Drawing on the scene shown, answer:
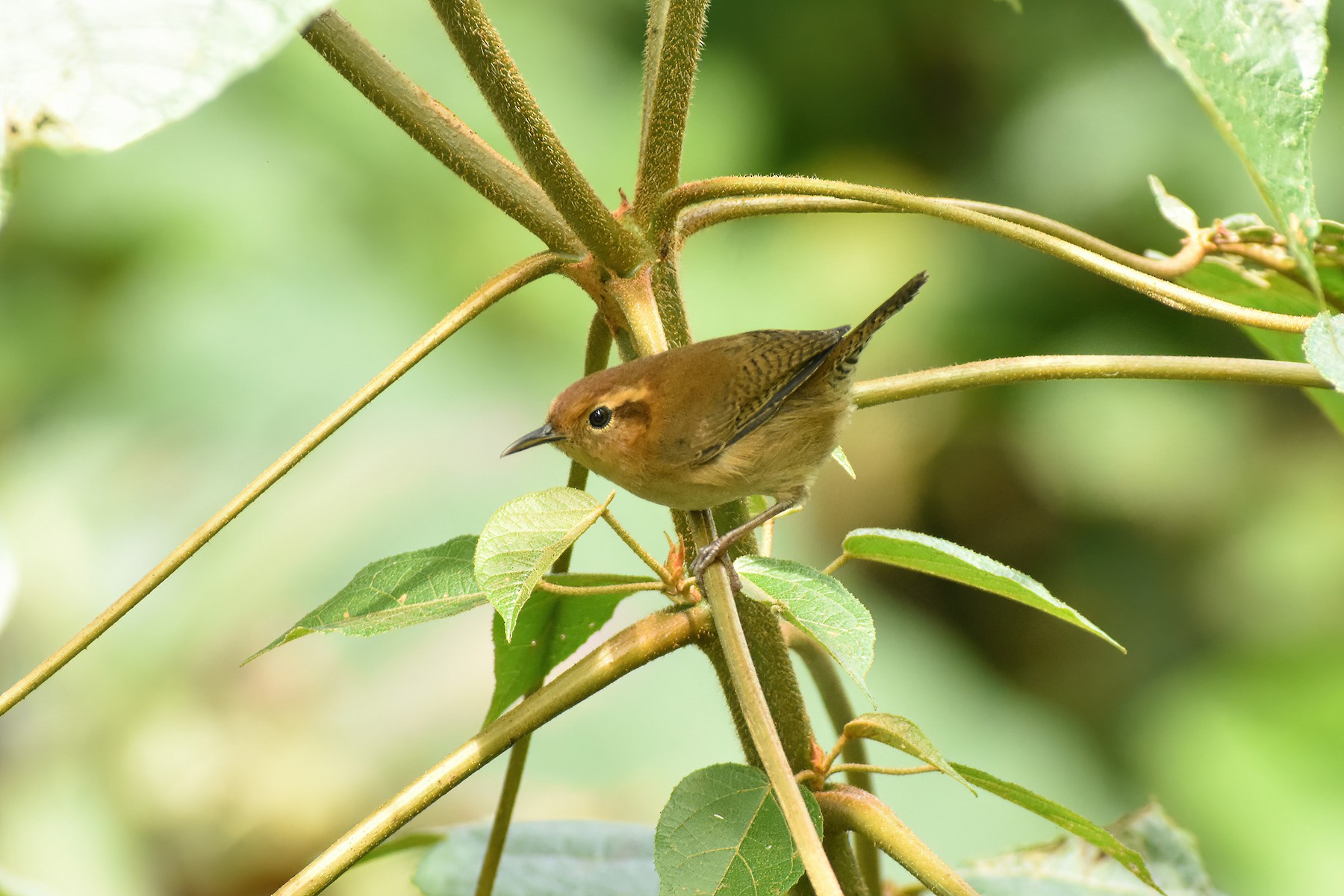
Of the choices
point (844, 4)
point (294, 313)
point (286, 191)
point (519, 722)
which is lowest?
point (519, 722)

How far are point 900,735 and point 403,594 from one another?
1.38 feet

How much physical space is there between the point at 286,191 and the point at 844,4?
7.18ft

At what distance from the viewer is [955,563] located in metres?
0.94

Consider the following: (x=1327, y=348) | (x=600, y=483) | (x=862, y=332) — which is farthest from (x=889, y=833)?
(x=600, y=483)

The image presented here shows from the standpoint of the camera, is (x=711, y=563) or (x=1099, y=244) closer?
(x=711, y=563)

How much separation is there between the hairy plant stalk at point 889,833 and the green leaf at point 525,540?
34 cm

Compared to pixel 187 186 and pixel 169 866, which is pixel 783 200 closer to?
pixel 169 866

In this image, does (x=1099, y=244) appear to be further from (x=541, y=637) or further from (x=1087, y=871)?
(x=1087, y=871)

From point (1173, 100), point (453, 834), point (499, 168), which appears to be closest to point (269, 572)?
point (453, 834)

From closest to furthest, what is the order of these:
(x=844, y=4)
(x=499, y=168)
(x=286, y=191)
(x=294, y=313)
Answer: (x=499, y=168) < (x=294, y=313) < (x=286, y=191) < (x=844, y=4)

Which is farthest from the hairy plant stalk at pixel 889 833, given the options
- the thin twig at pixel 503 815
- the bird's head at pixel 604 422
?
the bird's head at pixel 604 422

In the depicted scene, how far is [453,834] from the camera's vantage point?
141 centimetres

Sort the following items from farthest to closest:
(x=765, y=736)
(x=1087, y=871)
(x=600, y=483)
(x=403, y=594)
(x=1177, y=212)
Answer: (x=600, y=483)
(x=1087, y=871)
(x=1177, y=212)
(x=403, y=594)
(x=765, y=736)

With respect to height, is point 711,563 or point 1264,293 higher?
point 1264,293
